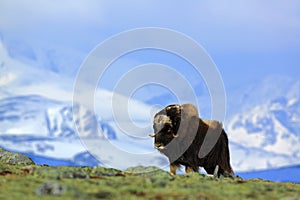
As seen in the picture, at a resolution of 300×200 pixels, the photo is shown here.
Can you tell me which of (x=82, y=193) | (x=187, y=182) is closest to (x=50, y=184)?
(x=82, y=193)

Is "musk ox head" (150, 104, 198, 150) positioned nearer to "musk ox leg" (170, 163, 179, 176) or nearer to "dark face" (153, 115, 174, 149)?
"dark face" (153, 115, 174, 149)

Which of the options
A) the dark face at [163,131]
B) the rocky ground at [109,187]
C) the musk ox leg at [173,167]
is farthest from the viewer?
the musk ox leg at [173,167]

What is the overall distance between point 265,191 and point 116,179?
5205 millimetres

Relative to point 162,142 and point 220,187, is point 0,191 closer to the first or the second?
point 220,187

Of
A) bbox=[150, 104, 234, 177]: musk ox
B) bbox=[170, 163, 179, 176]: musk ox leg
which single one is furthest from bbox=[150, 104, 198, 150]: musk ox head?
bbox=[170, 163, 179, 176]: musk ox leg

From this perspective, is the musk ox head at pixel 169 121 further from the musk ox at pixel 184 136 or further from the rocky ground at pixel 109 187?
the rocky ground at pixel 109 187

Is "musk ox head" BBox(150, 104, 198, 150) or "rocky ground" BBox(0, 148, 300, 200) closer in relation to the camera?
"rocky ground" BBox(0, 148, 300, 200)

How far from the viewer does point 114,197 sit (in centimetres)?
1571

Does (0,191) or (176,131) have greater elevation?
(176,131)

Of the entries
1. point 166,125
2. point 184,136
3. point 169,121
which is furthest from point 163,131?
point 184,136

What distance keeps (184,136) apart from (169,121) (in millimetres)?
1031

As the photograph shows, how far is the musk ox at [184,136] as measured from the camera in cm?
2656

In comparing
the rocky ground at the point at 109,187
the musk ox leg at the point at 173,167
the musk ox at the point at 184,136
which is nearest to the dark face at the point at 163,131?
the musk ox at the point at 184,136

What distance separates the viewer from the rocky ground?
15789 mm
